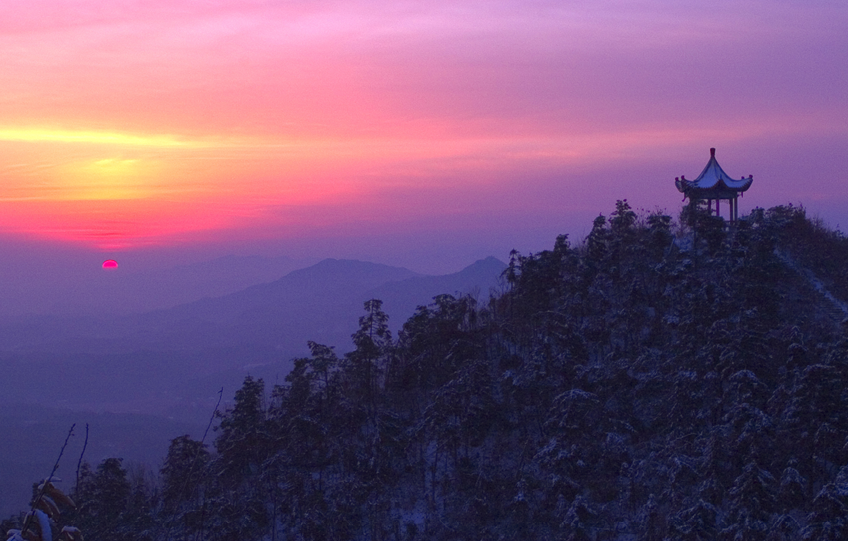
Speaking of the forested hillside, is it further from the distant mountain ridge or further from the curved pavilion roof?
the distant mountain ridge

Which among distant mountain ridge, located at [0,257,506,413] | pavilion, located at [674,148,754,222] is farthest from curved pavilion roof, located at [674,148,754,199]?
distant mountain ridge, located at [0,257,506,413]

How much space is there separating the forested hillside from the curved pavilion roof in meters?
0.87

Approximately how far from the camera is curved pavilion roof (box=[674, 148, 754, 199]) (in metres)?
26.3

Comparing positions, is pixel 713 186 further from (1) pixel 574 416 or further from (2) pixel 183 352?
(2) pixel 183 352

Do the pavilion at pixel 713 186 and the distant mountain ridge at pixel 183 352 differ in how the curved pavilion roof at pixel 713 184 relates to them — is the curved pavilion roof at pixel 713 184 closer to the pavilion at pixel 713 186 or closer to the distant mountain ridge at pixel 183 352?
the pavilion at pixel 713 186

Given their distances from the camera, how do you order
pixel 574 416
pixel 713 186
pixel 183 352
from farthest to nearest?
1. pixel 183 352
2. pixel 713 186
3. pixel 574 416

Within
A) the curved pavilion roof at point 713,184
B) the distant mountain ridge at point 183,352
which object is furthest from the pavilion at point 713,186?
the distant mountain ridge at point 183,352

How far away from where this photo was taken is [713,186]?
1035 inches

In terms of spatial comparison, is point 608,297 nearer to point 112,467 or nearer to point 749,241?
point 749,241

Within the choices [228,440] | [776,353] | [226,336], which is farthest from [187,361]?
[776,353]

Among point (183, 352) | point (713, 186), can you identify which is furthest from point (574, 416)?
point (183, 352)

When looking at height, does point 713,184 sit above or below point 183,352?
above

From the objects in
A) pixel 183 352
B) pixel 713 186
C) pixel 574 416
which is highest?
pixel 713 186

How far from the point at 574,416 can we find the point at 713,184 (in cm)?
1168
